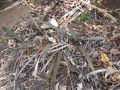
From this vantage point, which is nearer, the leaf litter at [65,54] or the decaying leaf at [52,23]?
the leaf litter at [65,54]

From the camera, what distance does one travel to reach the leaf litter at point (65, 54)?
76.8 inches

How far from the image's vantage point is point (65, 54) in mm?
2041

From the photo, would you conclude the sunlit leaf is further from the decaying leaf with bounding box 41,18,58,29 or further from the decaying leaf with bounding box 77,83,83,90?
the decaying leaf with bounding box 41,18,58,29

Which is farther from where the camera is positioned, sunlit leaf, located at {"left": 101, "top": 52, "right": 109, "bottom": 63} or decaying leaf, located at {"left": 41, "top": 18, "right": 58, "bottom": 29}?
decaying leaf, located at {"left": 41, "top": 18, "right": 58, "bottom": 29}

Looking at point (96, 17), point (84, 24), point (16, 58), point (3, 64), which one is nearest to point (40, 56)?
point (16, 58)

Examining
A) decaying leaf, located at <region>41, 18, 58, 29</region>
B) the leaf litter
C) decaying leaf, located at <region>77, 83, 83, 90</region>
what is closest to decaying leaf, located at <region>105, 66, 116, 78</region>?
the leaf litter

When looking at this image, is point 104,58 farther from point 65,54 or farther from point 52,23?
point 52,23

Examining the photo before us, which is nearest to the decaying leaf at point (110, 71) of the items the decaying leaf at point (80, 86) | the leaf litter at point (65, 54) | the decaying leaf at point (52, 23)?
the leaf litter at point (65, 54)

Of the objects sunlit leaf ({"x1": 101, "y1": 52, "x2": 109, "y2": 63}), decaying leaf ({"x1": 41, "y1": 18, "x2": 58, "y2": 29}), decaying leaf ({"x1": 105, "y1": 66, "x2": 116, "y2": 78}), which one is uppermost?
decaying leaf ({"x1": 41, "y1": 18, "x2": 58, "y2": 29})

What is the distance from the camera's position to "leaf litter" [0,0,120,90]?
6.40ft

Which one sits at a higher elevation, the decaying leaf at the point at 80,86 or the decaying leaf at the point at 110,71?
the decaying leaf at the point at 110,71

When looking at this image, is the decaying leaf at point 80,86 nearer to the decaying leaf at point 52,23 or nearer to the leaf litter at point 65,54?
the leaf litter at point 65,54

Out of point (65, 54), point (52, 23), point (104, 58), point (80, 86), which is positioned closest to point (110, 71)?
point (104, 58)

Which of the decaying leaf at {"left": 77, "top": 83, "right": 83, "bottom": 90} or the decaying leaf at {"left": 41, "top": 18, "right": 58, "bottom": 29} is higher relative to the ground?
the decaying leaf at {"left": 41, "top": 18, "right": 58, "bottom": 29}
